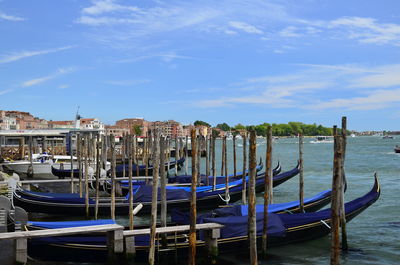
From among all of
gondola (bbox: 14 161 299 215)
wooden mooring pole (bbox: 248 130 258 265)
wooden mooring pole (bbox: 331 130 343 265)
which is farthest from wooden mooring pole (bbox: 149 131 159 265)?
gondola (bbox: 14 161 299 215)

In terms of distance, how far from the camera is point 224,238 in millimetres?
8125

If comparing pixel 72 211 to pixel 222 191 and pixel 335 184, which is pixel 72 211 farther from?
pixel 335 184

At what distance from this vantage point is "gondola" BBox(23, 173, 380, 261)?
7664mm

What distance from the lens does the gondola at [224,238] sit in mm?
7664

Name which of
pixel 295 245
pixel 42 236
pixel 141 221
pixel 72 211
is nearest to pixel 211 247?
pixel 295 245

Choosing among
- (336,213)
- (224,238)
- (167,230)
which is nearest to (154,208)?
(167,230)

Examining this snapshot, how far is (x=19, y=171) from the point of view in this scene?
23109mm

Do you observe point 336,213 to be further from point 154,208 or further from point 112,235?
point 112,235

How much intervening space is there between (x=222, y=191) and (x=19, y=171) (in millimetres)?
13671

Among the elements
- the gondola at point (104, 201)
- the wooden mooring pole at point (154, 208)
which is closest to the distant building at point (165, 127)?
the wooden mooring pole at point (154, 208)

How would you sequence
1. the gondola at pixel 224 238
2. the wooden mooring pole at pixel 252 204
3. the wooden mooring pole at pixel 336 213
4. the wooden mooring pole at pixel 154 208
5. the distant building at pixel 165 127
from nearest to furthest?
the wooden mooring pole at pixel 336 213
the wooden mooring pole at pixel 252 204
the wooden mooring pole at pixel 154 208
the gondola at pixel 224 238
the distant building at pixel 165 127

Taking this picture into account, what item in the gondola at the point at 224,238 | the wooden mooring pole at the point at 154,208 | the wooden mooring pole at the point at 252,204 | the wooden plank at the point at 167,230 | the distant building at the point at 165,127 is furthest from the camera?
the distant building at the point at 165,127

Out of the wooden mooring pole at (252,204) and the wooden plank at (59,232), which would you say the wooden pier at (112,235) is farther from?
the wooden mooring pole at (252,204)

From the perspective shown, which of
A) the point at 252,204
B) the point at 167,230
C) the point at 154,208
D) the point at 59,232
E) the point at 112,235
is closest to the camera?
the point at 252,204
